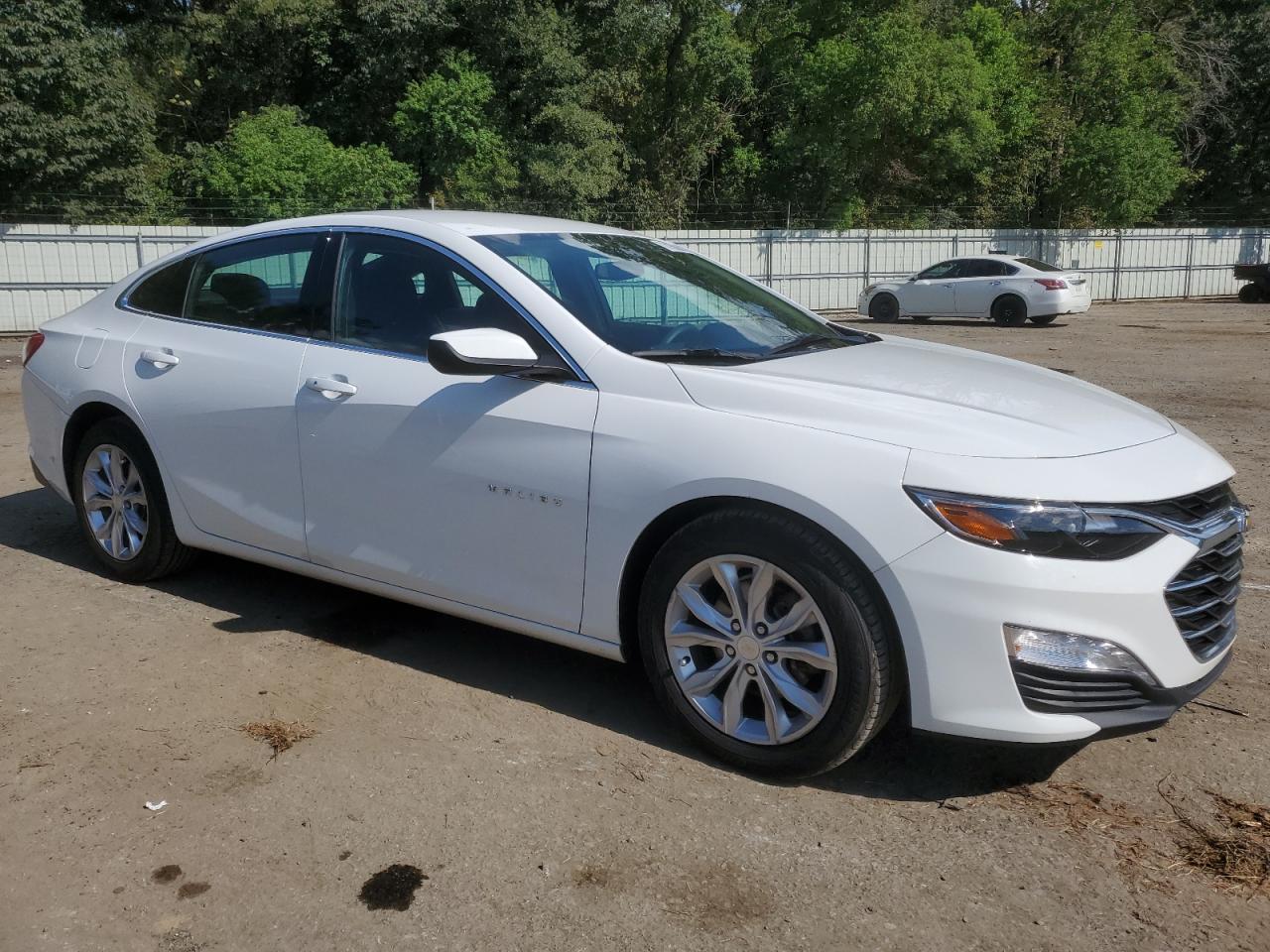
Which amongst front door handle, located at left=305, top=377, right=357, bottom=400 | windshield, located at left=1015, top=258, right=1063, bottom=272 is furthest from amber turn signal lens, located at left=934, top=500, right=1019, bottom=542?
windshield, located at left=1015, top=258, right=1063, bottom=272

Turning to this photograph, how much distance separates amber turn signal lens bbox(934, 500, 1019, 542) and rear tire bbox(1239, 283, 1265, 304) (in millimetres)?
30862

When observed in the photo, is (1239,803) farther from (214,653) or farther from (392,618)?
(214,653)

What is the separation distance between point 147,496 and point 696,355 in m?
2.57

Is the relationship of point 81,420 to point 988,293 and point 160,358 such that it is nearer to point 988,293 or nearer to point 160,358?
point 160,358

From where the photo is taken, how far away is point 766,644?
330 centimetres

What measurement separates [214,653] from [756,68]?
35252 millimetres

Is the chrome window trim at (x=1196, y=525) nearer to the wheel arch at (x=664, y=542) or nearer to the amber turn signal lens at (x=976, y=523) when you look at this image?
the amber turn signal lens at (x=976, y=523)

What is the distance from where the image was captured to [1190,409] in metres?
10.5

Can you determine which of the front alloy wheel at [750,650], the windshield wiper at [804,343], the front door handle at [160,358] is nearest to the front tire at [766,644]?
the front alloy wheel at [750,650]

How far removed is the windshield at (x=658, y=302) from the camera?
3.87m

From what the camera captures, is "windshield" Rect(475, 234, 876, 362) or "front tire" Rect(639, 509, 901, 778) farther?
"windshield" Rect(475, 234, 876, 362)

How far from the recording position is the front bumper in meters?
2.95

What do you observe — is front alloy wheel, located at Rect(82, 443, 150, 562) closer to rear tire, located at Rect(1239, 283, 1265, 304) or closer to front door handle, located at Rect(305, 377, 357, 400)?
front door handle, located at Rect(305, 377, 357, 400)

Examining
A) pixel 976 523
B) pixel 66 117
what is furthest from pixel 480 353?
pixel 66 117
